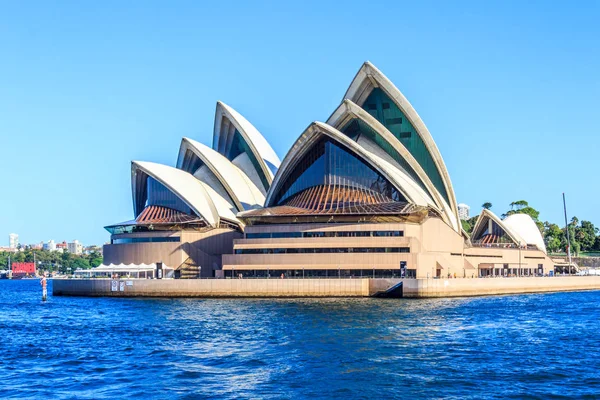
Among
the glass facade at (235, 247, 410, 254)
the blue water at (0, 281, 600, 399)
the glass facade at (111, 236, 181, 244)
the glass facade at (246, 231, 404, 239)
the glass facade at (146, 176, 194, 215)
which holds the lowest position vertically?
the blue water at (0, 281, 600, 399)

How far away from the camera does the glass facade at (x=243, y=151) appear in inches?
3691

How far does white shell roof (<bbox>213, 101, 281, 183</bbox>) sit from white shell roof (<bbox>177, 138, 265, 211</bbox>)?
245 centimetres

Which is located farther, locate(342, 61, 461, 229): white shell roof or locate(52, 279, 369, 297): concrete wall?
locate(342, 61, 461, 229): white shell roof

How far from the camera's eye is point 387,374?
30.6 m

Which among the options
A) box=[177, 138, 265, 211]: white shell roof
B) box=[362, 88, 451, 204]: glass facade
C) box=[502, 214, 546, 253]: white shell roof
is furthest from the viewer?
box=[502, 214, 546, 253]: white shell roof

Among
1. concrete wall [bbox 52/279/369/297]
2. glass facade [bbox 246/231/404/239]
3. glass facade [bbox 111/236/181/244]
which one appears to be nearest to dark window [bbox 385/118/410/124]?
glass facade [bbox 246/231/404/239]

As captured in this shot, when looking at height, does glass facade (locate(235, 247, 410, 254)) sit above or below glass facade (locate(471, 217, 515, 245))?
below

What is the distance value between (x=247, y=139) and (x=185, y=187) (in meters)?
9.33

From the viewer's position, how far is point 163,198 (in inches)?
Answer: 3504

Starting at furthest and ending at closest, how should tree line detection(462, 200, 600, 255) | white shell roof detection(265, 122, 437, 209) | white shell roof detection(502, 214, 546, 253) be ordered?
tree line detection(462, 200, 600, 255) → white shell roof detection(502, 214, 546, 253) → white shell roof detection(265, 122, 437, 209)

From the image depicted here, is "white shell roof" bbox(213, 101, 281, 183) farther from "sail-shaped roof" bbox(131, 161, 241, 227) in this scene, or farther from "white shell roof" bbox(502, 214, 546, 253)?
"white shell roof" bbox(502, 214, 546, 253)

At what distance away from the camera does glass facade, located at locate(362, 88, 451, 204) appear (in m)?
87.2

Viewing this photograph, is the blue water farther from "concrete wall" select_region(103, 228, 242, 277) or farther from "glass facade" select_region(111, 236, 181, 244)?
"glass facade" select_region(111, 236, 181, 244)

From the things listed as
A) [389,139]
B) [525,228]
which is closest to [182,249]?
[389,139]
